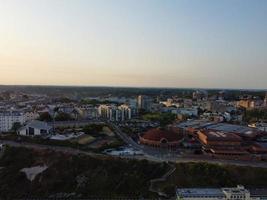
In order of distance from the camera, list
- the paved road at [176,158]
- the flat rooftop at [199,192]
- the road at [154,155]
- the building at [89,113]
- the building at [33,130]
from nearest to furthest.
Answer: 1. the flat rooftop at [199,192]
2. the paved road at [176,158]
3. the road at [154,155]
4. the building at [33,130]
5. the building at [89,113]

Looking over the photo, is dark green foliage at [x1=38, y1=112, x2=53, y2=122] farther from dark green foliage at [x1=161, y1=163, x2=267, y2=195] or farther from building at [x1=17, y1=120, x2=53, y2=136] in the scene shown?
dark green foliage at [x1=161, y1=163, x2=267, y2=195]

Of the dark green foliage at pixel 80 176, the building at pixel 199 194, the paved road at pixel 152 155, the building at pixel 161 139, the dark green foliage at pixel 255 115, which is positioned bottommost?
the dark green foliage at pixel 80 176

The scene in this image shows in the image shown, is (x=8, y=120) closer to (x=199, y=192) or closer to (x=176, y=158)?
(x=176, y=158)

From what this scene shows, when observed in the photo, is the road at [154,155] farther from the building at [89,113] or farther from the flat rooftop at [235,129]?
the building at [89,113]

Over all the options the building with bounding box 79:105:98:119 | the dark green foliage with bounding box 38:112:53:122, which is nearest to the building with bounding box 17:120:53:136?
the dark green foliage with bounding box 38:112:53:122

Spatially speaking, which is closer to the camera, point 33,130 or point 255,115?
point 33,130

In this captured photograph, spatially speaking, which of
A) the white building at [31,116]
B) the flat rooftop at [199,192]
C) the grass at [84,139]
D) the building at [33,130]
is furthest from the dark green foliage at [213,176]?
the white building at [31,116]

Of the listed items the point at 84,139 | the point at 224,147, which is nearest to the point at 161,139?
the point at 224,147
